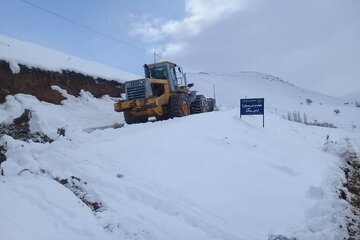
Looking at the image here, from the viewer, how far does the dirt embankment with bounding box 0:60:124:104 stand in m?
20.4

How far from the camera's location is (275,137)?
15891mm

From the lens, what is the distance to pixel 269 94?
81.8 meters

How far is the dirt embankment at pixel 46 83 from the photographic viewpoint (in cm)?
2036

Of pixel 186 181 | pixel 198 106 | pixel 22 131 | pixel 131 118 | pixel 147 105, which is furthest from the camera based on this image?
pixel 198 106

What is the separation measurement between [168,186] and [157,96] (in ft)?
34.2

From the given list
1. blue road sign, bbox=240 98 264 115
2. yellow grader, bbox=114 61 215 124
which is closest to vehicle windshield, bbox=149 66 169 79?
yellow grader, bbox=114 61 215 124

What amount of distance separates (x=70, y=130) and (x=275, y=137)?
8012 millimetres

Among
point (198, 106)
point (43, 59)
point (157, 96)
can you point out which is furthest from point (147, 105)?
point (43, 59)

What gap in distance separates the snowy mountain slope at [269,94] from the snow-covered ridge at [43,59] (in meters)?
28.6

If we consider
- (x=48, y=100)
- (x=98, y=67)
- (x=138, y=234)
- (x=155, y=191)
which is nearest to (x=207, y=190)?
(x=155, y=191)

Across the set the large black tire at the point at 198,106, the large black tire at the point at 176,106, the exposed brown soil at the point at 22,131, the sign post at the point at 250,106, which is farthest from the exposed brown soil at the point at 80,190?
the large black tire at the point at 198,106

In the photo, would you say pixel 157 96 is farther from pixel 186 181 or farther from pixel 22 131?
pixel 186 181

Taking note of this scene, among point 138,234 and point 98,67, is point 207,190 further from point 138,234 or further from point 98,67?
point 98,67

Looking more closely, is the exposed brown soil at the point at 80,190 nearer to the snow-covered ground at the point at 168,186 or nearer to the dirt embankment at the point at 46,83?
the snow-covered ground at the point at 168,186
